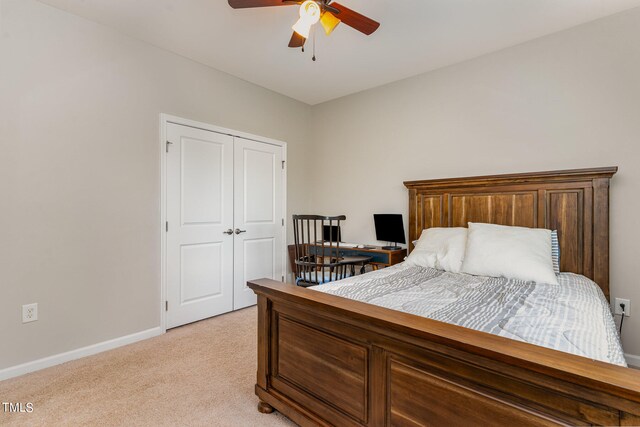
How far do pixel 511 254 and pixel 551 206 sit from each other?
741 mm

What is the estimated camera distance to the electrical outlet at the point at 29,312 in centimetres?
223

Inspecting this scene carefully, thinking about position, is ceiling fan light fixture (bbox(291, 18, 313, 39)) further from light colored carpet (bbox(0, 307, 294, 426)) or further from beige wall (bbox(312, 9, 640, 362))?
light colored carpet (bbox(0, 307, 294, 426))

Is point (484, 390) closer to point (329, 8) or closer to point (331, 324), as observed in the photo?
point (331, 324)

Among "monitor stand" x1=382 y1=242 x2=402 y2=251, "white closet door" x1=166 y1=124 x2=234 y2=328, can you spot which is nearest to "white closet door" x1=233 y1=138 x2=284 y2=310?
"white closet door" x1=166 y1=124 x2=234 y2=328

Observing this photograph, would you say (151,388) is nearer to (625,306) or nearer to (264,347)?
(264,347)

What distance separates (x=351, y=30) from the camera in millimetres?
2629

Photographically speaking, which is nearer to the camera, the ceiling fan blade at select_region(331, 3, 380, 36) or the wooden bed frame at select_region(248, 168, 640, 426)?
the wooden bed frame at select_region(248, 168, 640, 426)

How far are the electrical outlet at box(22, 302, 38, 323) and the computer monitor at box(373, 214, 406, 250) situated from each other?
3.10 meters

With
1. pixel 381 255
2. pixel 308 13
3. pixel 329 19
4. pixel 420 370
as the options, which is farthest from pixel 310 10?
pixel 381 255

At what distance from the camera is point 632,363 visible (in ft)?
7.76

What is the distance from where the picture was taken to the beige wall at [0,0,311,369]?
219 centimetres

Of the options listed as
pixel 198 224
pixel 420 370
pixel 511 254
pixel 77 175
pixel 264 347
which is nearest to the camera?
pixel 420 370

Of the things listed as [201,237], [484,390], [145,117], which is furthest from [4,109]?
[484,390]

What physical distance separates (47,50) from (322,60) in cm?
225
